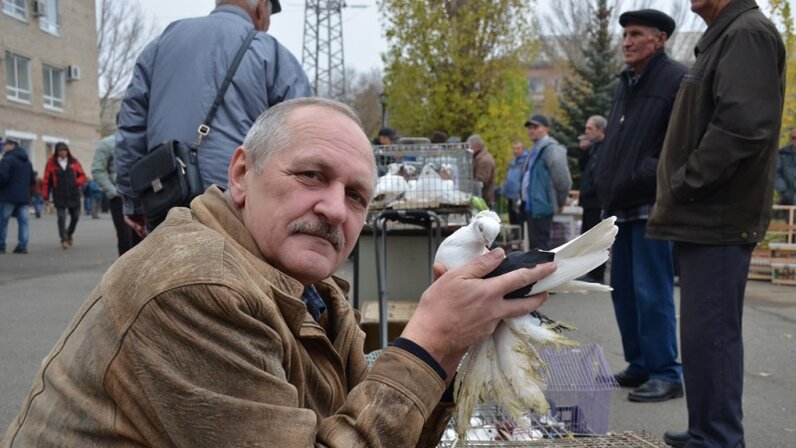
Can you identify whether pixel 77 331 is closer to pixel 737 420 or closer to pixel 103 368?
pixel 103 368

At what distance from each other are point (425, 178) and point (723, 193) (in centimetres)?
192

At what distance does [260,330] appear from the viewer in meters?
1.17

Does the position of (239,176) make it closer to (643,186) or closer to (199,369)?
(199,369)

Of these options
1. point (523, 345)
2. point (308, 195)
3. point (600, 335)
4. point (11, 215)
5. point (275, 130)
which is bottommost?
point (600, 335)

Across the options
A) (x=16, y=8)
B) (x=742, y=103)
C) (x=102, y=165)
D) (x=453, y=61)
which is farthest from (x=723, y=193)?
(x=16, y=8)

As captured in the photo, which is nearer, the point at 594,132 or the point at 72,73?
the point at 594,132

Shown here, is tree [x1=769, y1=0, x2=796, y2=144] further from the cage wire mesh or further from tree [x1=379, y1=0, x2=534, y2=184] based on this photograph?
the cage wire mesh

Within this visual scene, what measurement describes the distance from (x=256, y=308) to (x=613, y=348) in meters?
4.62

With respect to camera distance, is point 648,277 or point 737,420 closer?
point 737,420

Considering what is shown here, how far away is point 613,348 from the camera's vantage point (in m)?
5.33

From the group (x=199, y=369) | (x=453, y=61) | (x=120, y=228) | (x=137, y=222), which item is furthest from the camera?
(x=453, y=61)

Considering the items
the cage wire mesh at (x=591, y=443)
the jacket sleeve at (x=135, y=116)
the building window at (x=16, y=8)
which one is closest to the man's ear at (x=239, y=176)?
the cage wire mesh at (x=591, y=443)

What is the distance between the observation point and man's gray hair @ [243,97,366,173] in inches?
56.1

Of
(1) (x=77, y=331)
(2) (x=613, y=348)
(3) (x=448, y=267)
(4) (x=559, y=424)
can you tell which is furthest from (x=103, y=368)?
(2) (x=613, y=348)
